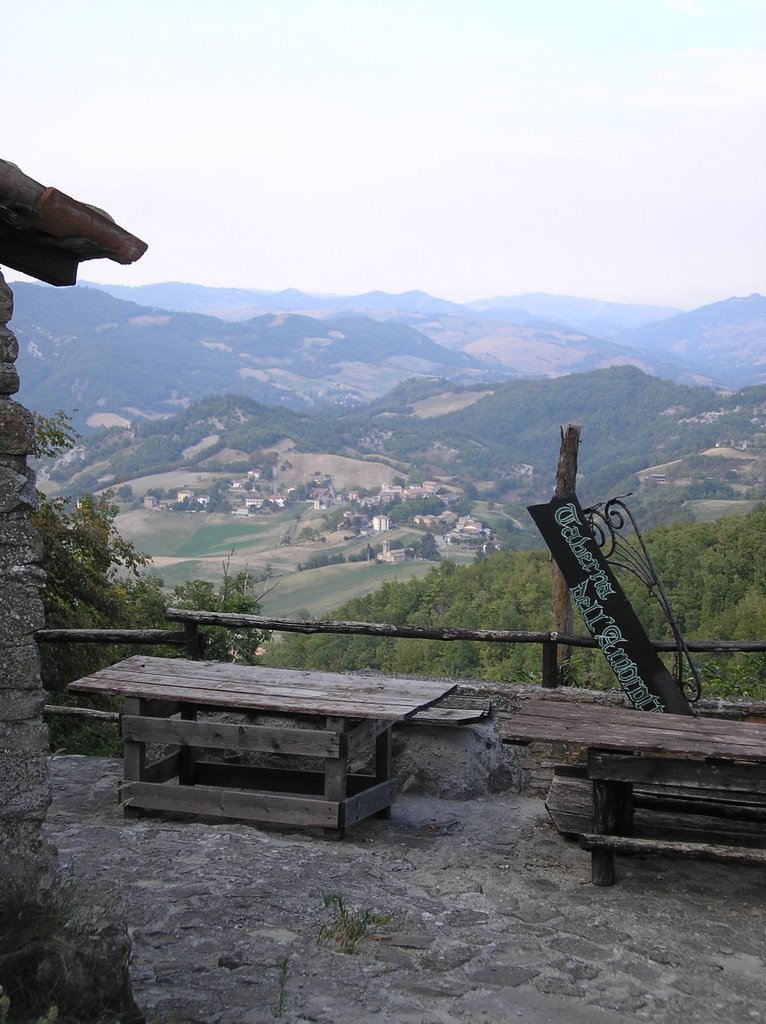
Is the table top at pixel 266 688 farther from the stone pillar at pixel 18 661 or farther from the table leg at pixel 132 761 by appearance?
the stone pillar at pixel 18 661

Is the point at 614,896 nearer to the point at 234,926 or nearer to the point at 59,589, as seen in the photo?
the point at 234,926

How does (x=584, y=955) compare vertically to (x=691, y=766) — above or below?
below

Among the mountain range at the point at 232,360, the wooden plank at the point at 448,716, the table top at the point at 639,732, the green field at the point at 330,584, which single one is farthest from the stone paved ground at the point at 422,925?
the mountain range at the point at 232,360

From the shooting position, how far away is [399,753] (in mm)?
6707

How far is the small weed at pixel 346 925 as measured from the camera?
4039mm

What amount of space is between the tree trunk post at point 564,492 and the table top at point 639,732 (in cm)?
141

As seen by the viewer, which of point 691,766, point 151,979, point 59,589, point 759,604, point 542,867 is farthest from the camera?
point 759,604

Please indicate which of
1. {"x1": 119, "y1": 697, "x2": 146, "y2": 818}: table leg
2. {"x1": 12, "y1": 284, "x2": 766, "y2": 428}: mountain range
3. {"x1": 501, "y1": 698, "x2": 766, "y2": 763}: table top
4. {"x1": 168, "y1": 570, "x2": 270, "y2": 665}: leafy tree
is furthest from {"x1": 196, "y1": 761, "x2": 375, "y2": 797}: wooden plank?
{"x1": 12, "y1": 284, "x2": 766, "y2": 428}: mountain range

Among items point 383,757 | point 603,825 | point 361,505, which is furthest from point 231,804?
point 361,505

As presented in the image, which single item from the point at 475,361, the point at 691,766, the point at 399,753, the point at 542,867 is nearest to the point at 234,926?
the point at 542,867

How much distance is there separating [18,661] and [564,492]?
4040mm

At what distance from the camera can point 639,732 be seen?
483 cm

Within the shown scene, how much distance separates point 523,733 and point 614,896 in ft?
2.70

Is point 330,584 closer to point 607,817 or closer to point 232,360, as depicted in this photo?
point 607,817
